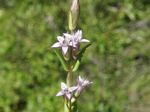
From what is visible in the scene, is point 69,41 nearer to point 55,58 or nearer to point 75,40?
point 75,40

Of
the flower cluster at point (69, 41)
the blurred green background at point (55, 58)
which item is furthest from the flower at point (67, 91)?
the blurred green background at point (55, 58)

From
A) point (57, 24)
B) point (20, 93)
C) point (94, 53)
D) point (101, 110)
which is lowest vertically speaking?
point (101, 110)

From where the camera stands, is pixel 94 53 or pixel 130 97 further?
pixel 130 97

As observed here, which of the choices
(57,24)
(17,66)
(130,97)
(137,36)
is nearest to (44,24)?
(57,24)

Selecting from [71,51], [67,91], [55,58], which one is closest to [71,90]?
[67,91]

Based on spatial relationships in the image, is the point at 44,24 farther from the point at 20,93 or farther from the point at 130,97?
the point at 130,97

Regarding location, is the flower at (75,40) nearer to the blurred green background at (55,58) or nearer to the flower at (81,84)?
the flower at (81,84)

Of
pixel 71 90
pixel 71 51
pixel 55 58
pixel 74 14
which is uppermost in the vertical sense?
pixel 55 58
